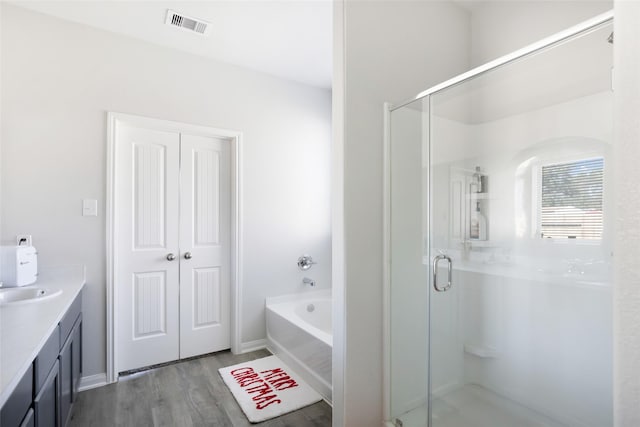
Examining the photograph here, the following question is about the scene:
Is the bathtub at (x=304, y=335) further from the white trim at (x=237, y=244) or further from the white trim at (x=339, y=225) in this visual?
the white trim at (x=339, y=225)

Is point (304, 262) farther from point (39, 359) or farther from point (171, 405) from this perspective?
point (39, 359)

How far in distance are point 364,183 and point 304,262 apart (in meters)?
1.71

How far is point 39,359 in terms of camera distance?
3.88 ft

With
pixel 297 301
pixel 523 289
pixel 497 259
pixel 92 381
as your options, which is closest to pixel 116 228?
pixel 92 381

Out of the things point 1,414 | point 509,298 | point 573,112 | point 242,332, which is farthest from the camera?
point 242,332

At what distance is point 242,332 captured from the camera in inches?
119

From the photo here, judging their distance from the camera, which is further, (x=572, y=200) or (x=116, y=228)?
(x=116, y=228)

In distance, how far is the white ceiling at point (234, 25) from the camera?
2.20m

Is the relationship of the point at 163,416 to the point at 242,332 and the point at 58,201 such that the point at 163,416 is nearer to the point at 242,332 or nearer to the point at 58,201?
the point at 242,332

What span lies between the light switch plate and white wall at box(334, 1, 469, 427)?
1.88m

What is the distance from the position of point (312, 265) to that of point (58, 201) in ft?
7.30

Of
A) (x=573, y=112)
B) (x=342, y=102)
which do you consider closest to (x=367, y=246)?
(x=342, y=102)

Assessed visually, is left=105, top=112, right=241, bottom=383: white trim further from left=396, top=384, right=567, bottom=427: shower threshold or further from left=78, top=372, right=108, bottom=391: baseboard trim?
left=396, top=384, right=567, bottom=427: shower threshold

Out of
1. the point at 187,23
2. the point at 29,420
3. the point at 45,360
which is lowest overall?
the point at 29,420
